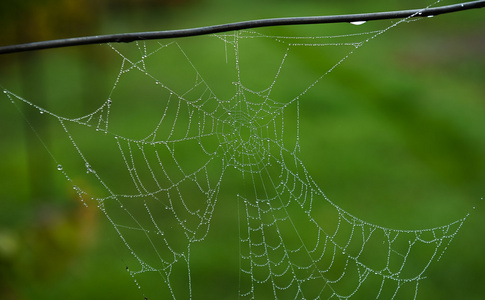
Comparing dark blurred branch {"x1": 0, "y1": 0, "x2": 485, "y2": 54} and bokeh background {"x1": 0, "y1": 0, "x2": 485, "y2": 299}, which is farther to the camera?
bokeh background {"x1": 0, "y1": 0, "x2": 485, "y2": 299}

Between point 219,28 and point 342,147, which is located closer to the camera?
point 219,28

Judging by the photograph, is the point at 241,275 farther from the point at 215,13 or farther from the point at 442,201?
the point at 215,13

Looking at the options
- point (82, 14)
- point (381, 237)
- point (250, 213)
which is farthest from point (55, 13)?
point (381, 237)

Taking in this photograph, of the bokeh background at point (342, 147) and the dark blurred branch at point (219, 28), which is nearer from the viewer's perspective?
the dark blurred branch at point (219, 28)

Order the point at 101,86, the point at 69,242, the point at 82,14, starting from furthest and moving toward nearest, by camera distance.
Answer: the point at 101,86, the point at 82,14, the point at 69,242

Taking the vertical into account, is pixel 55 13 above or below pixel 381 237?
above

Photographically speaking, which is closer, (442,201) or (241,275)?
(241,275)

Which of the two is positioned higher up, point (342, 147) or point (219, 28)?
point (219, 28)

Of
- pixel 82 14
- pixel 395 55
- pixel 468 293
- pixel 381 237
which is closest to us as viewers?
pixel 468 293
